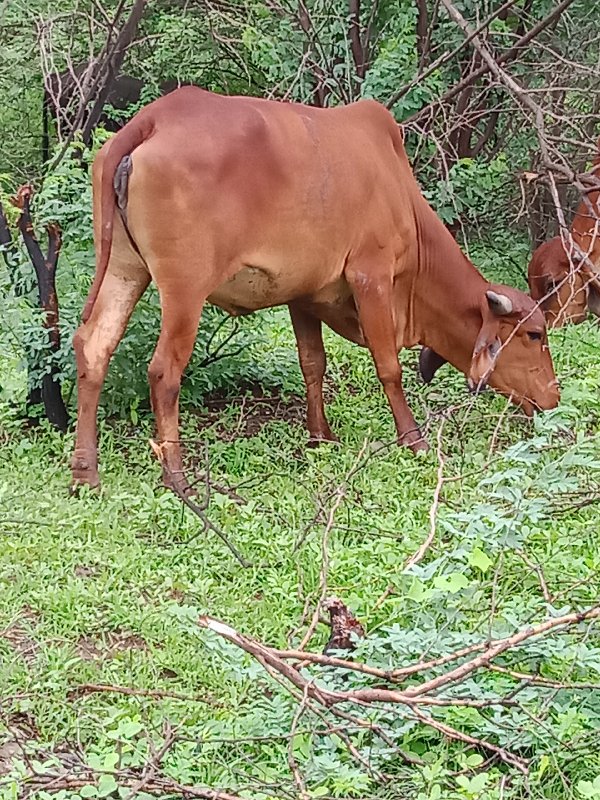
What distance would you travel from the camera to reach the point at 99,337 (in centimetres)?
530

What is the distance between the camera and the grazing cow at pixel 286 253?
490 centimetres

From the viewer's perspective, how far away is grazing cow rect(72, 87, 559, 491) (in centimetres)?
490

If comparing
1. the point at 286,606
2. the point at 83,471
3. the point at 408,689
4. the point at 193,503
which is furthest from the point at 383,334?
the point at 408,689

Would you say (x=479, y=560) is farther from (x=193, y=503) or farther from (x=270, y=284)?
(x=270, y=284)

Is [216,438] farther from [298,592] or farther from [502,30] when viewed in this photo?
[502,30]

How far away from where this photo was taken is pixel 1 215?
6.04m

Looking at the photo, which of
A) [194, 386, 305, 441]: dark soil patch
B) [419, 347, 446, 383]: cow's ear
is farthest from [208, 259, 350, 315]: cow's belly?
[419, 347, 446, 383]: cow's ear

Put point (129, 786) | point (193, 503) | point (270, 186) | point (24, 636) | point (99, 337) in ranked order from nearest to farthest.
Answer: point (129, 786)
point (24, 636)
point (193, 503)
point (270, 186)
point (99, 337)

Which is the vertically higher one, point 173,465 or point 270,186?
point 270,186

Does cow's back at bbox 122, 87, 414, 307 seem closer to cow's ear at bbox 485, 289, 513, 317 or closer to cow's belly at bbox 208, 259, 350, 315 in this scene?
cow's belly at bbox 208, 259, 350, 315

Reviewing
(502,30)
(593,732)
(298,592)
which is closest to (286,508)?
(298,592)

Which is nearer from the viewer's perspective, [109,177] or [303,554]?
[303,554]

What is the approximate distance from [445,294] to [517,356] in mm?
515

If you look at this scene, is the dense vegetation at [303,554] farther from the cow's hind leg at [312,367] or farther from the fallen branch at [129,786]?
the cow's hind leg at [312,367]
